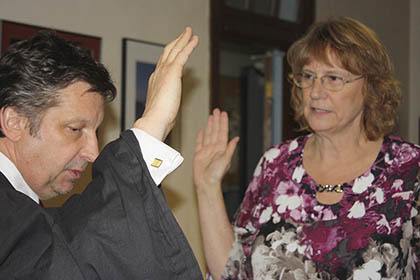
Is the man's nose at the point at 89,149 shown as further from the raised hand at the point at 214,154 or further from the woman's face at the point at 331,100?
the woman's face at the point at 331,100

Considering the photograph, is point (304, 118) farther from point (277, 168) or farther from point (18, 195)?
point (18, 195)

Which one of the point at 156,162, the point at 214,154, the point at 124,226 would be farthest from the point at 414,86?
the point at 124,226

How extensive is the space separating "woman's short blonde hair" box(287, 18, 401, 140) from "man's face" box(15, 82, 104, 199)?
865 millimetres

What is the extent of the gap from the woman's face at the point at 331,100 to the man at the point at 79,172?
727mm

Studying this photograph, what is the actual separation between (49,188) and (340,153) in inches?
39.1

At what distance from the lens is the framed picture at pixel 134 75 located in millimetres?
2100

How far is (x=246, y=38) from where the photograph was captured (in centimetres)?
282

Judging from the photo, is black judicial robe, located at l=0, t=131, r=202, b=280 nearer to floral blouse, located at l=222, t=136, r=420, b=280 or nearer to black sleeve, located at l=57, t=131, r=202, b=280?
black sleeve, located at l=57, t=131, r=202, b=280

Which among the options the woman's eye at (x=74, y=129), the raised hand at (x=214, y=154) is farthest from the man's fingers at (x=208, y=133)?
the woman's eye at (x=74, y=129)

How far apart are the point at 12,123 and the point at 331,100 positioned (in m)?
0.98

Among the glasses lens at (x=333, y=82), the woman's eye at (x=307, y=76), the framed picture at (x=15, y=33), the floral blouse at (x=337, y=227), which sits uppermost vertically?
the framed picture at (x=15, y=33)

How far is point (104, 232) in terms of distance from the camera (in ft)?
3.14

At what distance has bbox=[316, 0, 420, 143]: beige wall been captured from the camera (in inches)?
149

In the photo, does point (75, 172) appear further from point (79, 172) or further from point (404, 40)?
point (404, 40)
